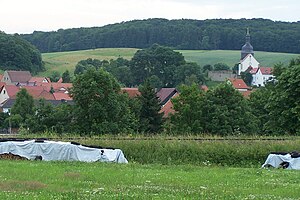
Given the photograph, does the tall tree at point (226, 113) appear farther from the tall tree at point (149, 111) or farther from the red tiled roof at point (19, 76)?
the red tiled roof at point (19, 76)

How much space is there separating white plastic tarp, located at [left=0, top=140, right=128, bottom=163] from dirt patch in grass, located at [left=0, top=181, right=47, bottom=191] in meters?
10.9

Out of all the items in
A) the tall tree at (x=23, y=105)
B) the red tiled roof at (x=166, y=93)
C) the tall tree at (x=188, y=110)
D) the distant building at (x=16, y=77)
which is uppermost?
the tall tree at (x=188, y=110)

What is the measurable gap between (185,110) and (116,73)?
95.8 meters

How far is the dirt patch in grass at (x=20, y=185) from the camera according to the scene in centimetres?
1600

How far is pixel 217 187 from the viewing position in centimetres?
1734

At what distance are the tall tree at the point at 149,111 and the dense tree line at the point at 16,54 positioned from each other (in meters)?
123

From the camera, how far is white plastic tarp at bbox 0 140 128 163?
1120 inches

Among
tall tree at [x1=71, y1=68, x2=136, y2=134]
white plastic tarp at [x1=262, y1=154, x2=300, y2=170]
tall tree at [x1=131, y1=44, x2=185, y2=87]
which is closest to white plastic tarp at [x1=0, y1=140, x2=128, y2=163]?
white plastic tarp at [x1=262, y1=154, x2=300, y2=170]

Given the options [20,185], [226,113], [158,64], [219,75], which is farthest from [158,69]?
[20,185]

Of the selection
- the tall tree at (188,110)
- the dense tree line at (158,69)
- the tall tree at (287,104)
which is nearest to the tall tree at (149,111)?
the tall tree at (188,110)

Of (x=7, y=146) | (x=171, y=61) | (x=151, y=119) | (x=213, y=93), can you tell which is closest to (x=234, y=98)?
(x=213, y=93)

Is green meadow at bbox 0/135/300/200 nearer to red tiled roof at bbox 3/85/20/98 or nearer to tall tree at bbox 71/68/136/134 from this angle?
tall tree at bbox 71/68/136/134

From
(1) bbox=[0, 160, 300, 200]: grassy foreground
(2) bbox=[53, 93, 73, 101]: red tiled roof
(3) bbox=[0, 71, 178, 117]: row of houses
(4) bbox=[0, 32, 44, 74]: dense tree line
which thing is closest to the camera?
(1) bbox=[0, 160, 300, 200]: grassy foreground

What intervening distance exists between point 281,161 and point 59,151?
37.4ft
